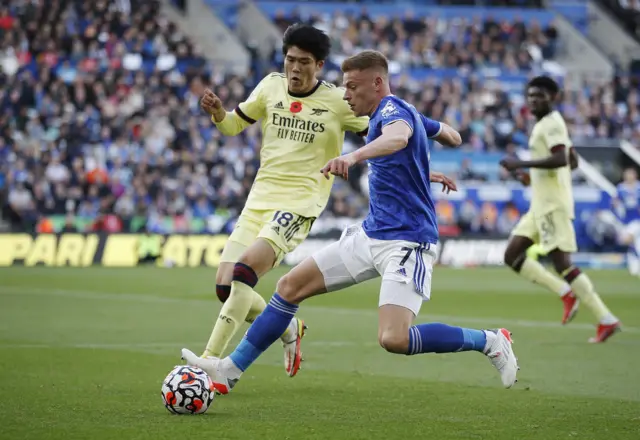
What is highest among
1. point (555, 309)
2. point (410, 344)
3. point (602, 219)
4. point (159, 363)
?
point (410, 344)

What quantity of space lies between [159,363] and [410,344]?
3299 millimetres

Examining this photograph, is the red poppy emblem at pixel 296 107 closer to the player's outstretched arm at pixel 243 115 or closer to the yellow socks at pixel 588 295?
the player's outstretched arm at pixel 243 115

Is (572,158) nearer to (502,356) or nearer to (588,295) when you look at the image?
(588,295)

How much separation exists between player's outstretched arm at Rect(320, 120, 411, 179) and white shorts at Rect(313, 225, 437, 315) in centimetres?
76

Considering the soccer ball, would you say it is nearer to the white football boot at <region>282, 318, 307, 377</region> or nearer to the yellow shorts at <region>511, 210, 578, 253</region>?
the white football boot at <region>282, 318, 307, 377</region>

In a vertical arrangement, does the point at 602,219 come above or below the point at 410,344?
below

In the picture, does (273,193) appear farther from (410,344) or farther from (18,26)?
(18,26)

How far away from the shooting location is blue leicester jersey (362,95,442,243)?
24.3 feet

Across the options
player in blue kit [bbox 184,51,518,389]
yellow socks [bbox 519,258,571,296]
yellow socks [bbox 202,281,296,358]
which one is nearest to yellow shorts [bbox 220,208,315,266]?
yellow socks [bbox 202,281,296,358]

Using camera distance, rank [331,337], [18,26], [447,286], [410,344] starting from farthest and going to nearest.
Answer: [18,26]
[447,286]
[331,337]
[410,344]

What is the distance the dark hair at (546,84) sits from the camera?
42.4 feet

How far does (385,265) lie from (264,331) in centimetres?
91

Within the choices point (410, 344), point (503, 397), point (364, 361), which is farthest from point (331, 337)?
point (410, 344)

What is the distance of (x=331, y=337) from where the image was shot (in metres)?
12.4
